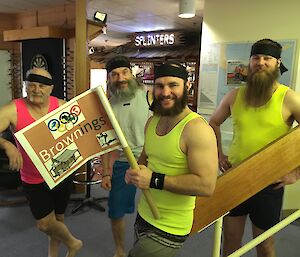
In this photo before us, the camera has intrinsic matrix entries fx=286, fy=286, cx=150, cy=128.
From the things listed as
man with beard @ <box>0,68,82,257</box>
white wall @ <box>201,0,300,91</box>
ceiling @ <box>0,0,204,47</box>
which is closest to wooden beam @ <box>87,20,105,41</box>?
ceiling @ <box>0,0,204,47</box>

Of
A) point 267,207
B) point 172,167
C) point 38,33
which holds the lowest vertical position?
point 267,207

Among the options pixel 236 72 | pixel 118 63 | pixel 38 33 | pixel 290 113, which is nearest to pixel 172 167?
pixel 290 113

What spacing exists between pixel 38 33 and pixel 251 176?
141 inches

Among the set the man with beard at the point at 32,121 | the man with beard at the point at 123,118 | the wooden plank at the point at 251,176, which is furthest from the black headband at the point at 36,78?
the wooden plank at the point at 251,176

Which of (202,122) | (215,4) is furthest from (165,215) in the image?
(215,4)

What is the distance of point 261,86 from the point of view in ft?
5.20

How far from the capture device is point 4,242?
2570 millimetres

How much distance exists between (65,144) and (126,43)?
7113mm

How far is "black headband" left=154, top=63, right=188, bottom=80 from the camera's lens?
1.21m

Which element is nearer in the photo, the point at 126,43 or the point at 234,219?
the point at 234,219

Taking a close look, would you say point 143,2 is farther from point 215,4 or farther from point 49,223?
point 49,223

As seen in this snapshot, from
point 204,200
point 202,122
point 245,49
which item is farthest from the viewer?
point 245,49

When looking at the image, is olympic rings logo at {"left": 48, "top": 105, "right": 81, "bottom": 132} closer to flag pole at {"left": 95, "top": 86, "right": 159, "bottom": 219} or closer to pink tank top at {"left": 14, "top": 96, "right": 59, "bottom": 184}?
flag pole at {"left": 95, "top": 86, "right": 159, "bottom": 219}

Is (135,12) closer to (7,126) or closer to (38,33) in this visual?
(38,33)
